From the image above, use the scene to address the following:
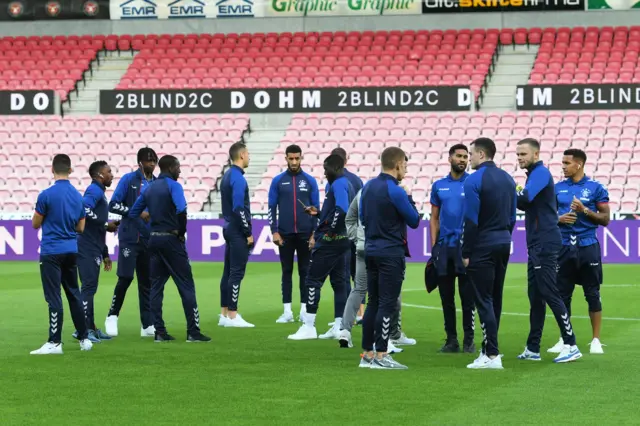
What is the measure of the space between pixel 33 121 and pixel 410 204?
2733 cm

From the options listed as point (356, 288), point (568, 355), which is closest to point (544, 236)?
point (568, 355)

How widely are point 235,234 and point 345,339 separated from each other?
112 inches

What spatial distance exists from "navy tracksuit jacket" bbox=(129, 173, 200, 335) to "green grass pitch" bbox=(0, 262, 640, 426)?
17.0 inches

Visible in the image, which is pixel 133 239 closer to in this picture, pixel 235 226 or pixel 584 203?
pixel 235 226

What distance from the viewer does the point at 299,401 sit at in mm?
9047

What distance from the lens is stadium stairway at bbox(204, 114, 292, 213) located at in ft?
110

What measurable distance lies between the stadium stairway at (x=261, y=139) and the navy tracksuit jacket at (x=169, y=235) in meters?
19.0

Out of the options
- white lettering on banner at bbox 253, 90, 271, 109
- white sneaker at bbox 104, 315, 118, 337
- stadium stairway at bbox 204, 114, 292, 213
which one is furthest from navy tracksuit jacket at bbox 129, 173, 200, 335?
white lettering on banner at bbox 253, 90, 271, 109

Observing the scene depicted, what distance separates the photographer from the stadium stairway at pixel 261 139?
33500mm

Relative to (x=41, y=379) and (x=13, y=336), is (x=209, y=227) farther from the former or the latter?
(x=41, y=379)

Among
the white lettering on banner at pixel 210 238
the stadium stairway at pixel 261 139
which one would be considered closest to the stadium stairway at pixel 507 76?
the stadium stairway at pixel 261 139

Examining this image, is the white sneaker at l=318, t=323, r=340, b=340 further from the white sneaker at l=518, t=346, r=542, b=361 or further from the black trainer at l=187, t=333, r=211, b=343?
the white sneaker at l=518, t=346, r=542, b=361

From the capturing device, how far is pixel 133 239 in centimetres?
1372

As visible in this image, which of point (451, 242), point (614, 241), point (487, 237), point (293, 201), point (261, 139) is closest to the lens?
point (487, 237)
